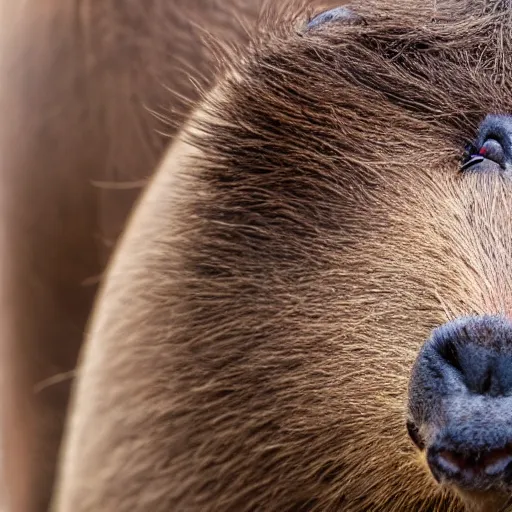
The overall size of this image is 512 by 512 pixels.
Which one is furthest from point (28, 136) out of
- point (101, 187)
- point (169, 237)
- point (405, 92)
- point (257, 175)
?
point (405, 92)

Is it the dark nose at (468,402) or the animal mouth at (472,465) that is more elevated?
the dark nose at (468,402)

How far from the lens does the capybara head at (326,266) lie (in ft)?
2.45

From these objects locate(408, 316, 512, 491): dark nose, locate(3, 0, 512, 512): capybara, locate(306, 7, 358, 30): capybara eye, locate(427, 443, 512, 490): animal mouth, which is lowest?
locate(427, 443, 512, 490): animal mouth

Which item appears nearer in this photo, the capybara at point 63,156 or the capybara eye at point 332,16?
the capybara eye at point 332,16

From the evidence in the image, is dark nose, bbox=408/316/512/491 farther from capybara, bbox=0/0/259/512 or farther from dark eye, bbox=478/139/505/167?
capybara, bbox=0/0/259/512

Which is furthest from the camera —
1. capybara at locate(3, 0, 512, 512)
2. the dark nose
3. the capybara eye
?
the capybara eye

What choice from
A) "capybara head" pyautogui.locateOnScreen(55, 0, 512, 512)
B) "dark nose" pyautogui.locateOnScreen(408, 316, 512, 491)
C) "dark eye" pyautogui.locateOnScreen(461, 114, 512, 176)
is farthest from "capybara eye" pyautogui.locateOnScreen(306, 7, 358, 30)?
"dark nose" pyautogui.locateOnScreen(408, 316, 512, 491)

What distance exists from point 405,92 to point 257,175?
14cm

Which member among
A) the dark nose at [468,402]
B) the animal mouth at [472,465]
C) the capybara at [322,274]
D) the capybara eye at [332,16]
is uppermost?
the capybara eye at [332,16]

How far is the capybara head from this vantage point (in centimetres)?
75

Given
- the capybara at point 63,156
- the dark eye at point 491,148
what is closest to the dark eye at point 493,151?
the dark eye at point 491,148

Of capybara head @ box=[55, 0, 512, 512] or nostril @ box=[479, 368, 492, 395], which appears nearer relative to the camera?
nostril @ box=[479, 368, 492, 395]

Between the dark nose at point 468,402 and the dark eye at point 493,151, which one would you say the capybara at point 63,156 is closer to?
the dark eye at point 493,151

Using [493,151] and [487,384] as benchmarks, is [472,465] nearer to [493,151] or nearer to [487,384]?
[487,384]
